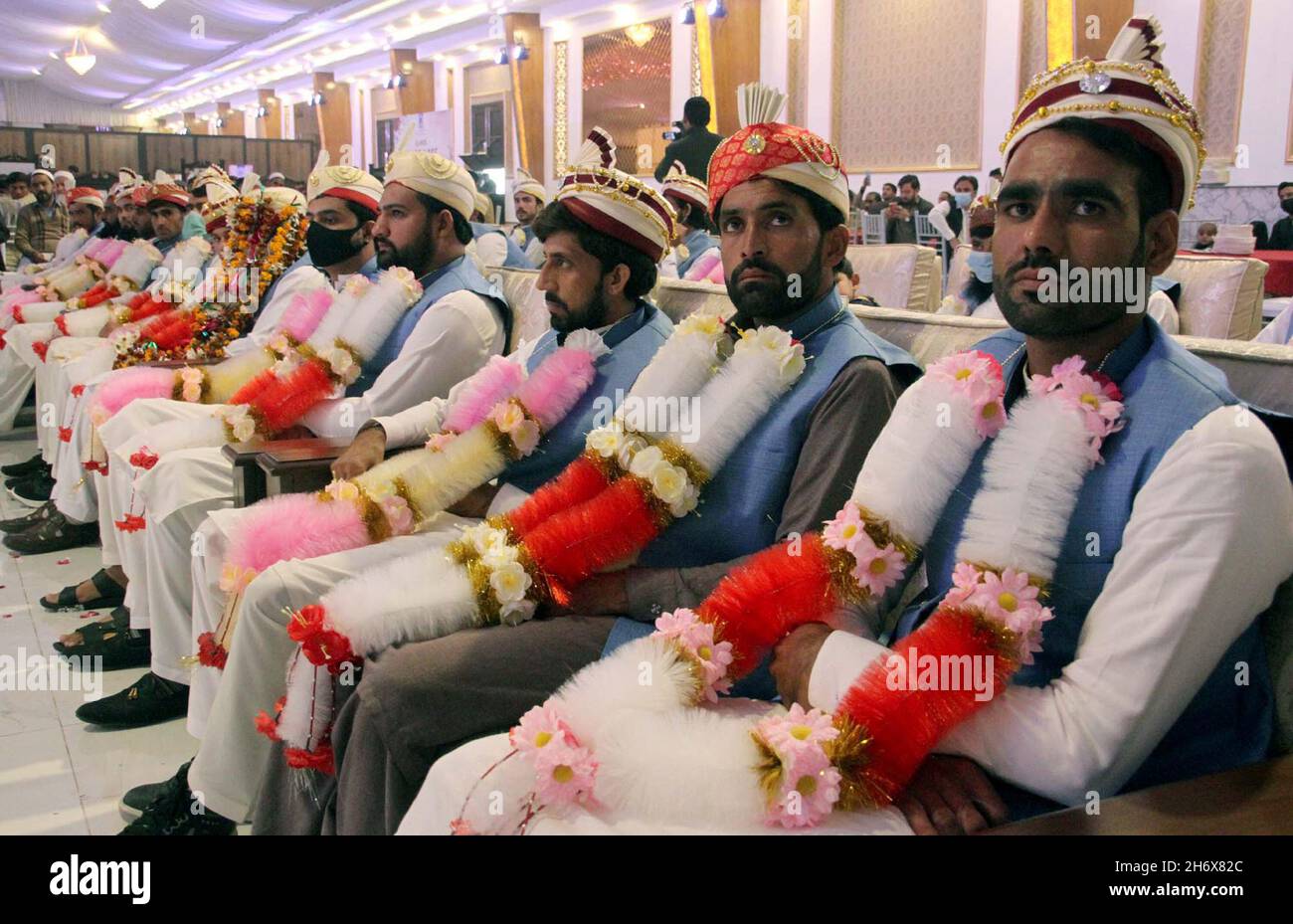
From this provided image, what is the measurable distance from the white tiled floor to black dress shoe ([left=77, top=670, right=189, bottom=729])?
3cm

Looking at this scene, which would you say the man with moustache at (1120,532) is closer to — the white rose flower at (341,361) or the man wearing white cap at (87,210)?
the white rose flower at (341,361)

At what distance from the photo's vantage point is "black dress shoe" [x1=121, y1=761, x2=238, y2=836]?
2354 mm

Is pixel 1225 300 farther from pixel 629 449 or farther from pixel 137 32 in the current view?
pixel 137 32

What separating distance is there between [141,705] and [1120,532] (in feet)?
8.85

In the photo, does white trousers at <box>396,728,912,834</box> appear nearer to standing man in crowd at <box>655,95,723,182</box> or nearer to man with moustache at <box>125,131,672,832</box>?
man with moustache at <box>125,131,672,832</box>

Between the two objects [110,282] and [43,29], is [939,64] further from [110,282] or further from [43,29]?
[43,29]

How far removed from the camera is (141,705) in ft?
10.1

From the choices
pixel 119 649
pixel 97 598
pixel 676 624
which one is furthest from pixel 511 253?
pixel 676 624

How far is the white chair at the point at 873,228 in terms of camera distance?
10.1 meters

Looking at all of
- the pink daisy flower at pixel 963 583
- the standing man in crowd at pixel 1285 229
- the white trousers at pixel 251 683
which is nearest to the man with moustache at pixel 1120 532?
the pink daisy flower at pixel 963 583

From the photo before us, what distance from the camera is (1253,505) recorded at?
46.6 inches

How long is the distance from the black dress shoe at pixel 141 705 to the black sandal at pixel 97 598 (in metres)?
1.00

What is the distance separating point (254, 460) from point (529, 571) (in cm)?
129

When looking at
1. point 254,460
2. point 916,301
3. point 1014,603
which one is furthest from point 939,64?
point 1014,603
